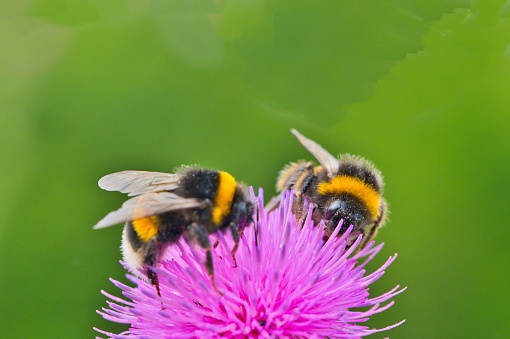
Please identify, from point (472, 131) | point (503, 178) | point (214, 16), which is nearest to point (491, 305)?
point (503, 178)

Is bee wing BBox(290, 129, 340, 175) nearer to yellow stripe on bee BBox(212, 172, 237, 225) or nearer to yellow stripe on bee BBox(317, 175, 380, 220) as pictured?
yellow stripe on bee BBox(317, 175, 380, 220)

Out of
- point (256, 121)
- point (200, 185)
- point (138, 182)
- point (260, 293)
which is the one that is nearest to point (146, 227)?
point (200, 185)

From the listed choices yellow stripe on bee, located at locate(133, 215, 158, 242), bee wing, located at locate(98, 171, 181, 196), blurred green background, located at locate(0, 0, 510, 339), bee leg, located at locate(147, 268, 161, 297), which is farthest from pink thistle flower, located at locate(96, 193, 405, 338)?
blurred green background, located at locate(0, 0, 510, 339)

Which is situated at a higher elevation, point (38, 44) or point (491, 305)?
point (38, 44)

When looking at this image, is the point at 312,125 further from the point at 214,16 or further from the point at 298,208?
the point at 298,208

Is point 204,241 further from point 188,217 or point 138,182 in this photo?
point 138,182

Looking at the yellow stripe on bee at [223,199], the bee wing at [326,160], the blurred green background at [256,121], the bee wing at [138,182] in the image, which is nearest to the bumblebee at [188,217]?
the yellow stripe on bee at [223,199]
